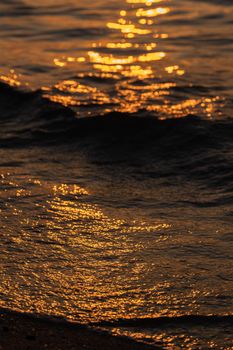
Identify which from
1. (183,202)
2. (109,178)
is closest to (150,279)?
(183,202)

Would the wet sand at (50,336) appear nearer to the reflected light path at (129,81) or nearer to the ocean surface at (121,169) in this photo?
the ocean surface at (121,169)

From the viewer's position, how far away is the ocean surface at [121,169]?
427cm

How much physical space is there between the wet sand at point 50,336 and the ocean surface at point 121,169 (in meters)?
0.08

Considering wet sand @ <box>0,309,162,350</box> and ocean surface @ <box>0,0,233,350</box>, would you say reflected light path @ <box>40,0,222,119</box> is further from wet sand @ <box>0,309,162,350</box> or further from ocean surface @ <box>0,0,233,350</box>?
wet sand @ <box>0,309,162,350</box>

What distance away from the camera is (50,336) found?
387 centimetres

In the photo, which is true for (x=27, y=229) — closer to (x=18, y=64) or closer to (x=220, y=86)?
(x=220, y=86)

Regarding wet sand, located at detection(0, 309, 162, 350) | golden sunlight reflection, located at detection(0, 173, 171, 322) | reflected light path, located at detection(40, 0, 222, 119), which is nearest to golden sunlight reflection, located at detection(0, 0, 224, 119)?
reflected light path, located at detection(40, 0, 222, 119)

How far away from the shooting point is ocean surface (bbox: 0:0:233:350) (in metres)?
4.27

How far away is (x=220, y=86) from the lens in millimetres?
8211

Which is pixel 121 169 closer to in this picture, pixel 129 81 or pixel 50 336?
pixel 129 81

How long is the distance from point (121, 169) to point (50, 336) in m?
2.78

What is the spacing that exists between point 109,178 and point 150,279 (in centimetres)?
185

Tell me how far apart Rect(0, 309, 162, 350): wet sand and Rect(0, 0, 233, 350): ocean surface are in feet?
0.26

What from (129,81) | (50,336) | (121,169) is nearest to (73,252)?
(50,336)
